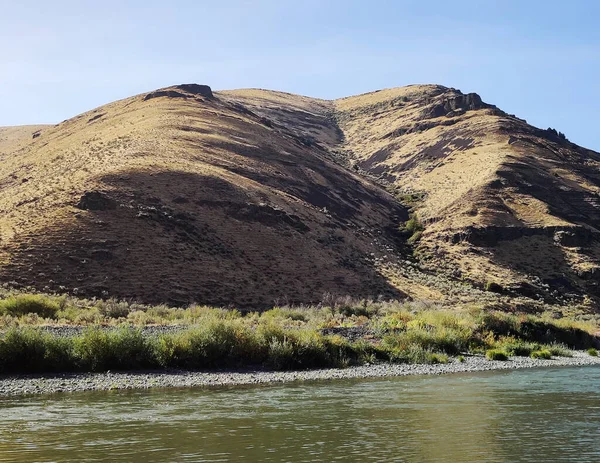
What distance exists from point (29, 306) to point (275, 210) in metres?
29.5

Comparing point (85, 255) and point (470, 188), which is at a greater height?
point (470, 188)

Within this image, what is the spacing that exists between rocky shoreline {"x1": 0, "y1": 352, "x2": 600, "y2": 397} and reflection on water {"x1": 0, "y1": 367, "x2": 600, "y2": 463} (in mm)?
1218

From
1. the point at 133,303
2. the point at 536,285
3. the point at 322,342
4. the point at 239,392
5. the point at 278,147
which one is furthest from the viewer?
the point at 278,147

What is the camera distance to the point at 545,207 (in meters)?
73.5

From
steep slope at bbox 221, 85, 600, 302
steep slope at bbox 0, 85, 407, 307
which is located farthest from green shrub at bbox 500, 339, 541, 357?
steep slope at bbox 221, 85, 600, 302

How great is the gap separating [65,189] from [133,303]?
17598 mm

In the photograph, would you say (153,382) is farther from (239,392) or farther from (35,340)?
(35,340)

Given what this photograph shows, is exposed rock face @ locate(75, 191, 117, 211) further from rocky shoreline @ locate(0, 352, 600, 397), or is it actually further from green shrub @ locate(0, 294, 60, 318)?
rocky shoreline @ locate(0, 352, 600, 397)

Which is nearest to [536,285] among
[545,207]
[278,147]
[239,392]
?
[545,207]

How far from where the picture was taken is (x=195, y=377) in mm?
23781

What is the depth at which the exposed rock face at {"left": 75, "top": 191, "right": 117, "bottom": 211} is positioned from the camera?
5041 centimetres

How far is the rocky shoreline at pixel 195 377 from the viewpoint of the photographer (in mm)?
21359

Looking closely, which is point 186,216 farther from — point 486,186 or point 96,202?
point 486,186

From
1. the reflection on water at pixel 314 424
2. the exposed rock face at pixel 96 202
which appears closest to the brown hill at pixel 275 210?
the exposed rock face at pixel 96 202
